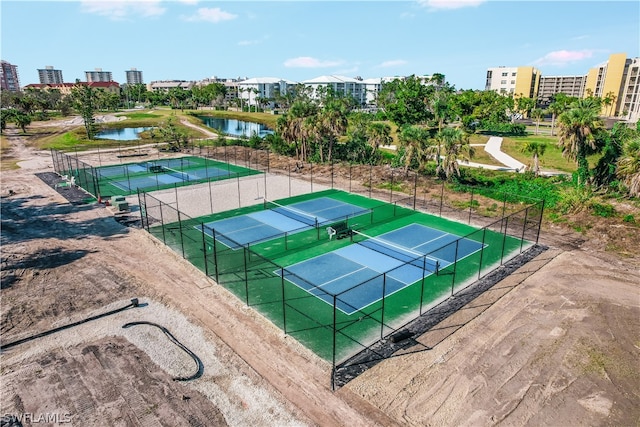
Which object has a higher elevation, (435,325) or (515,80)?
(515,80)

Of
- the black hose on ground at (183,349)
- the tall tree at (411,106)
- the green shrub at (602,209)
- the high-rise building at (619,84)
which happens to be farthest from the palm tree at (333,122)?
→ the high-rise building at (619,84)

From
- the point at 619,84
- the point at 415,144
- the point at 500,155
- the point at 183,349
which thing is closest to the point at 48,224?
the point at 183,349

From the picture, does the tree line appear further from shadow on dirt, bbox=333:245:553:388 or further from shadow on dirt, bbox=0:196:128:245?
shadow on dirt, bbox=0:196:128:245

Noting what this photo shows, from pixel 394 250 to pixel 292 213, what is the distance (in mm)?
9296

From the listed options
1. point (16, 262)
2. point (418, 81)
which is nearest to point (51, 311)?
point (16, 262)

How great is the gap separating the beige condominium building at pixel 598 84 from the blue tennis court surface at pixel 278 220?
8075cm

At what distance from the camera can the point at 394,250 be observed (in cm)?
2261

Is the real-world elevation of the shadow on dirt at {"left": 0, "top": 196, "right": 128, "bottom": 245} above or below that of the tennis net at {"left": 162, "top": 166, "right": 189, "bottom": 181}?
below

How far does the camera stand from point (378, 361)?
523 inches

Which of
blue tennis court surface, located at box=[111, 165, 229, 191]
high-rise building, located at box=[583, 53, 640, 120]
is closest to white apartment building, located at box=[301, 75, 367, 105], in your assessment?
high-rise building, located at box=[583, 53, 640, 120]

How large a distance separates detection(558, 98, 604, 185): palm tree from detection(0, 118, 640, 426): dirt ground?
13.0 meters

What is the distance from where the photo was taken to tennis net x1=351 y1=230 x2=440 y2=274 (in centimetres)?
2066

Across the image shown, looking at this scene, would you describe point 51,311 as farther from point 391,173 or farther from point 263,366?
point 391,173

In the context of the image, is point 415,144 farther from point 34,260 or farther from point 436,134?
point 34,260
